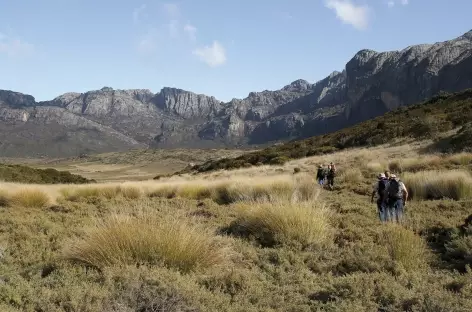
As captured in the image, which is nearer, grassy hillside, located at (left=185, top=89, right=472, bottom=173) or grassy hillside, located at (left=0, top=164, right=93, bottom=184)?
grassy hillside, located at (left=0, top=164, right=93, bottom=184)

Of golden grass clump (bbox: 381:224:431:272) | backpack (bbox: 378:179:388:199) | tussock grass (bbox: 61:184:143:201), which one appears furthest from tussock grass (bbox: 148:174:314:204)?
golden grass clump (bbox: 381:224:431:272)

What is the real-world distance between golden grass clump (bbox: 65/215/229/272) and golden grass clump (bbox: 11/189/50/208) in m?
8.52

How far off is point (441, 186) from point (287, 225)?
348 inches

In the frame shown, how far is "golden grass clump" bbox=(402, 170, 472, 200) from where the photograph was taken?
1420cm

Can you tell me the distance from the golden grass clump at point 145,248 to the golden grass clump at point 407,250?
109 inches

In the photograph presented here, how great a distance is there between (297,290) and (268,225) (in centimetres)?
308

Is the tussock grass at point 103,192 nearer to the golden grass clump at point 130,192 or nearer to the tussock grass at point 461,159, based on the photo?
the golden grass clump at point 130,192

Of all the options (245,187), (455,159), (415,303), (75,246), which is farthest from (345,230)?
(455,159)

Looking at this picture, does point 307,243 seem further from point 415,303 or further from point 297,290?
point 415,303

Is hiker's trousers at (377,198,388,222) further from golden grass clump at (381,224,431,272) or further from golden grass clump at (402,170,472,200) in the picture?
golden grass clump at (402,170,472,200)

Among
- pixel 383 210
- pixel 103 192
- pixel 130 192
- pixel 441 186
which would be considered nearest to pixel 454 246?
pixel 383 210

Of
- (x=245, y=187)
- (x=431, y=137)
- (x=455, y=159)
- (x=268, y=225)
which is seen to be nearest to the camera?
(x=268, y=225)

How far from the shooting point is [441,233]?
9.13m

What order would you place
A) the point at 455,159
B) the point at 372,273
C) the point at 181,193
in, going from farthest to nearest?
the point at 455,159 → the point at 181,193 → the point at 372,273
